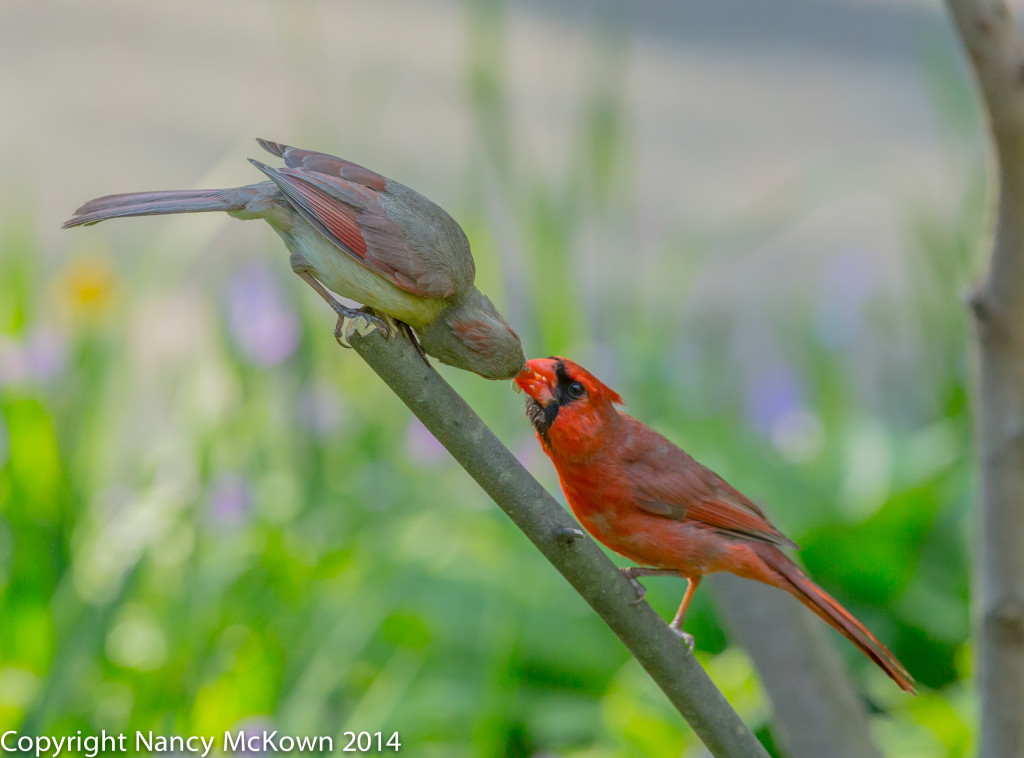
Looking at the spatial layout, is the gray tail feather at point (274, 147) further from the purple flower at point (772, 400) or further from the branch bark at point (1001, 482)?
the purple flower at point (772, 400)

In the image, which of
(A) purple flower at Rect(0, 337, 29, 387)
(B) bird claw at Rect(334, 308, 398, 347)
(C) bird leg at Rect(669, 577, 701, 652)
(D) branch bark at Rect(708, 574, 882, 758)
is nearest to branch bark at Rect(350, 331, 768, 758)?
(B) bird claw at Rect(334, 308, 398, 347)

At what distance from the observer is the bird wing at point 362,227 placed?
1093 mm

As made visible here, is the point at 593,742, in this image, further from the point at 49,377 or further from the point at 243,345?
the point at 49,377

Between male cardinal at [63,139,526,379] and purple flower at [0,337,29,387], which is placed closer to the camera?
male cardinal at [63,139,526,379]

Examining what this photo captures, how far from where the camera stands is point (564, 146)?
634cm

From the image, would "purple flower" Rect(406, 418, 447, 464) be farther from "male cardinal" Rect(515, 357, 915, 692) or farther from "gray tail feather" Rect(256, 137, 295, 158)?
"gray tail feather" Rect(256, 137, 295, 158)

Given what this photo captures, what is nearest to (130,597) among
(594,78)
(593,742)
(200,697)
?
(200,697)

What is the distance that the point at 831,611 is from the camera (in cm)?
141

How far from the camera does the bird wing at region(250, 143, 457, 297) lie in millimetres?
1093

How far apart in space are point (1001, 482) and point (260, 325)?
7.25 ft

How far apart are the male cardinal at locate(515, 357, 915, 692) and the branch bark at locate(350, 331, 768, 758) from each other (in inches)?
7.5

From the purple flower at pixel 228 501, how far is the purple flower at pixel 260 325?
38cm

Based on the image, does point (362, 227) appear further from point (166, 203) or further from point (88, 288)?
point (88, 288)

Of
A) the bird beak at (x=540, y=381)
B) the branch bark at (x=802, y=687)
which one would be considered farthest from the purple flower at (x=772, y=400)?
the bird beak at (x=540, y=381)
